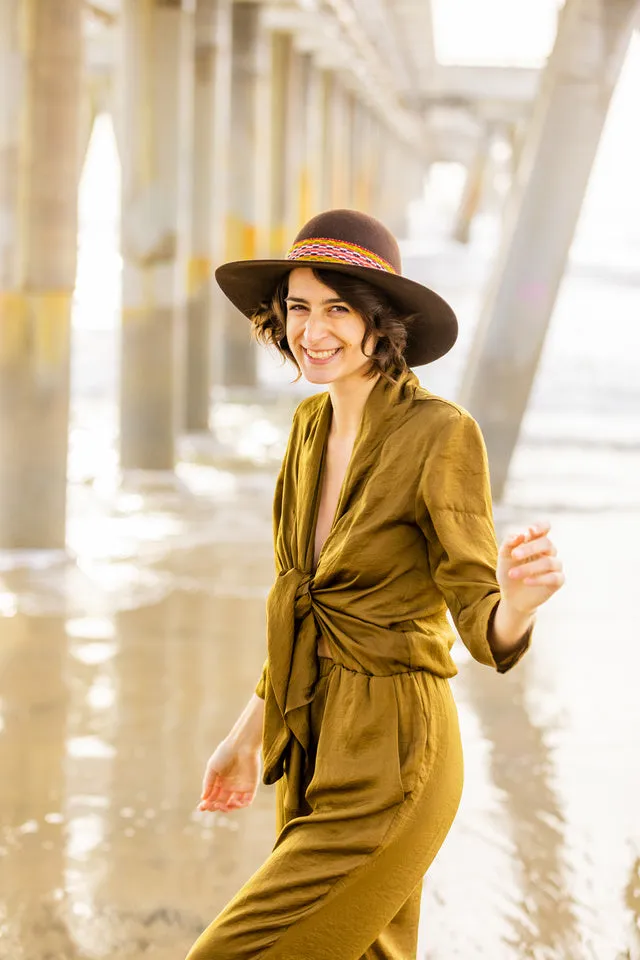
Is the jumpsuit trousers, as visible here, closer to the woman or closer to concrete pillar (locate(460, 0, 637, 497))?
the woman

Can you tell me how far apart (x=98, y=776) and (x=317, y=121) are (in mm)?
25382

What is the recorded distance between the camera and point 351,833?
2.37m

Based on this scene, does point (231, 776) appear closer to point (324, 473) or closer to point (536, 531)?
point (324, 473)

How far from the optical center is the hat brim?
2.45 metres

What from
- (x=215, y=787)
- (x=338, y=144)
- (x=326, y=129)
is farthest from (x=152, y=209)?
(x=338, y=144)

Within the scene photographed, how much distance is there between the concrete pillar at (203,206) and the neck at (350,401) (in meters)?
12.3

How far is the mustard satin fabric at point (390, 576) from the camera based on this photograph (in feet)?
7.82

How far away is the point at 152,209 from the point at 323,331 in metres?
9.79

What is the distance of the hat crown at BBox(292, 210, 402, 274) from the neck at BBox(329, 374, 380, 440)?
21 cm

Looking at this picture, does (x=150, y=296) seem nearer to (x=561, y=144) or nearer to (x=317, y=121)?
(x=561, y=144)

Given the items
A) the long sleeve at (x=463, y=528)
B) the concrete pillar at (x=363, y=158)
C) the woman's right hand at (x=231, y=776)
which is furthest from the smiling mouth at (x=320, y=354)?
the concrete pillar at (x=363, y=158)

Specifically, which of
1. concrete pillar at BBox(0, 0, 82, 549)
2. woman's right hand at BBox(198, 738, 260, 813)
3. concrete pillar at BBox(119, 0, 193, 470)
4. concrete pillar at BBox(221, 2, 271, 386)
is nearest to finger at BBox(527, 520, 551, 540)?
woman's right hand at BBox(198, 738, 260, 813)

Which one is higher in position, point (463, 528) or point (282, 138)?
point (463, 528)

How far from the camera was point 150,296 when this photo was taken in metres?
12.1
